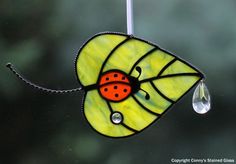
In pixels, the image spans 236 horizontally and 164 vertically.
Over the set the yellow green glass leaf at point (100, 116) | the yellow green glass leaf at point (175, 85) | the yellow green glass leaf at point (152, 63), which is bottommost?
the yellow green glass leaf at point (100, 116)

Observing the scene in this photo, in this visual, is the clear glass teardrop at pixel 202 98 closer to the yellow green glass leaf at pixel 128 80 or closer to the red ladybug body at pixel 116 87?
the yellow green glass leaf at pixel 128 80

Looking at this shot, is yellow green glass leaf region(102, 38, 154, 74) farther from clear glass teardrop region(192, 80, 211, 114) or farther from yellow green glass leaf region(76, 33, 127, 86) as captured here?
clear glass teardrop region(192, 80, 211, 114)

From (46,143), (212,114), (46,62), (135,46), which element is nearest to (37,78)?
(46,62)

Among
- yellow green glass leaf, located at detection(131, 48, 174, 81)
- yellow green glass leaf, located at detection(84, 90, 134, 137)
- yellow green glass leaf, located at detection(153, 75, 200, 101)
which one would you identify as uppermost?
yellow green glass leaf, located at detection(131, 48, 174, 81)

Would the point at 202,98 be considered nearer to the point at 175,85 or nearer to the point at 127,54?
the point at 175,85

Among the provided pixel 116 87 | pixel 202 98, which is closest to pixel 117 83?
pixel 116 87

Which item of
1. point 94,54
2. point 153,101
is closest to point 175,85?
point 153,101

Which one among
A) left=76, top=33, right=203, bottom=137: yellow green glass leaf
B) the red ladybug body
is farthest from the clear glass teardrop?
the red ladybug body

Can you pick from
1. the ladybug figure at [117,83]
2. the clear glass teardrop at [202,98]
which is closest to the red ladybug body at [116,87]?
the ladybug figure at [117,83]
